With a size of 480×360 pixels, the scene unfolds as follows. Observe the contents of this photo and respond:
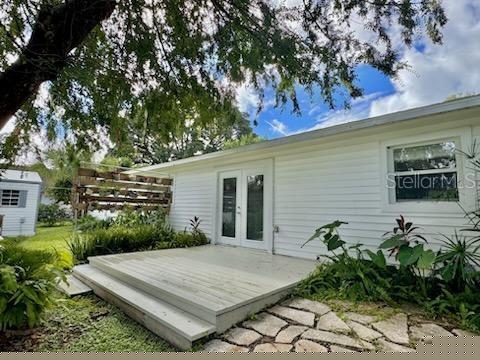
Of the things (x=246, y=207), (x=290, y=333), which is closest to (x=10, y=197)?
(x=246, y=207)

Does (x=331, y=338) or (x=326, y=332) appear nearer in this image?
(x=331, y=338)

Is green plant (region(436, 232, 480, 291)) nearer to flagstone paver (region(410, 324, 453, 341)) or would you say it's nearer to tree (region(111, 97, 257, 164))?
flagstone paver (region(410, 324, 453, 341))

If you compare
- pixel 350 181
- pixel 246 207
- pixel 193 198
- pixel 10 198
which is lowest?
pixel 246 207

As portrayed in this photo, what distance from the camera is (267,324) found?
2633 mm

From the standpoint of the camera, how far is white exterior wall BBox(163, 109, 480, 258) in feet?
12.2

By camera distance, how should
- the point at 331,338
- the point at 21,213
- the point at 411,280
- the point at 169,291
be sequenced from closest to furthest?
the point at 331,338 < the point at 169,291 < the point at 411,280 < the point at 21,213

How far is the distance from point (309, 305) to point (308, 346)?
0.87 m

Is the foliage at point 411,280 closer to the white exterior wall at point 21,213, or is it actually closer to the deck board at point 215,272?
the deck board at point 215,272

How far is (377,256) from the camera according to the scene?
11.0ft

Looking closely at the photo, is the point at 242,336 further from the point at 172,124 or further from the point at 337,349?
the point at 172,124

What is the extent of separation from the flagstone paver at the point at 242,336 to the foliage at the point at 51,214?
15.5m

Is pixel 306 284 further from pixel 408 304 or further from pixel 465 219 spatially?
pixel 465 219

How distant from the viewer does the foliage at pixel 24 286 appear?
231 cm

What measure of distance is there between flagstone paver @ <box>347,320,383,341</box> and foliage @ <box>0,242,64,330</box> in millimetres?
2888
